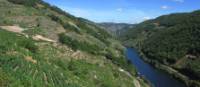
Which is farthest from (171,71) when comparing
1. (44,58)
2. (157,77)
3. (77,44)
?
(44,58)

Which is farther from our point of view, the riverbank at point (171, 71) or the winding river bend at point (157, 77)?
the riverbank at point (171, 71)

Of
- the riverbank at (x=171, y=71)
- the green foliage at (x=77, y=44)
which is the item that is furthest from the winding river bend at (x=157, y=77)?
the green foliage at (x=77, y=44)

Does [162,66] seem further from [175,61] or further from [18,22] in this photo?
[18,22]

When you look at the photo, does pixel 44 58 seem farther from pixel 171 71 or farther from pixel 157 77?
pixel 171 71

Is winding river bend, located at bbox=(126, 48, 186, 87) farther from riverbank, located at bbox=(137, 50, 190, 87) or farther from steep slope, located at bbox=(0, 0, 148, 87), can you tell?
steep slope, located at bbox=(0, 0, 148, 87)

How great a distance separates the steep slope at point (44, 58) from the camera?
57.1 metres

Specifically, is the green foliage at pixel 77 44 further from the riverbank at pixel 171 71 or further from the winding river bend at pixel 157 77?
the riverbank at pixel 171 71

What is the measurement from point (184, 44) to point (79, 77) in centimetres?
12942

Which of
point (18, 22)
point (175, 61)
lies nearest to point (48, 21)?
point (18, 22)

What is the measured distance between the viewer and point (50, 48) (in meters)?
83.7

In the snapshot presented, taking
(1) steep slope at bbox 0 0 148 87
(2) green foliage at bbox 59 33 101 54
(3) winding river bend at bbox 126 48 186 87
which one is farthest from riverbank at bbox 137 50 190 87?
(2) green foliage at bbox 59 33 101 54

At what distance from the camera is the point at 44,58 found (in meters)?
74.5

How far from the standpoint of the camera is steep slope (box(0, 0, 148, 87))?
187ft

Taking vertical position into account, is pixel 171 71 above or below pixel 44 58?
below
